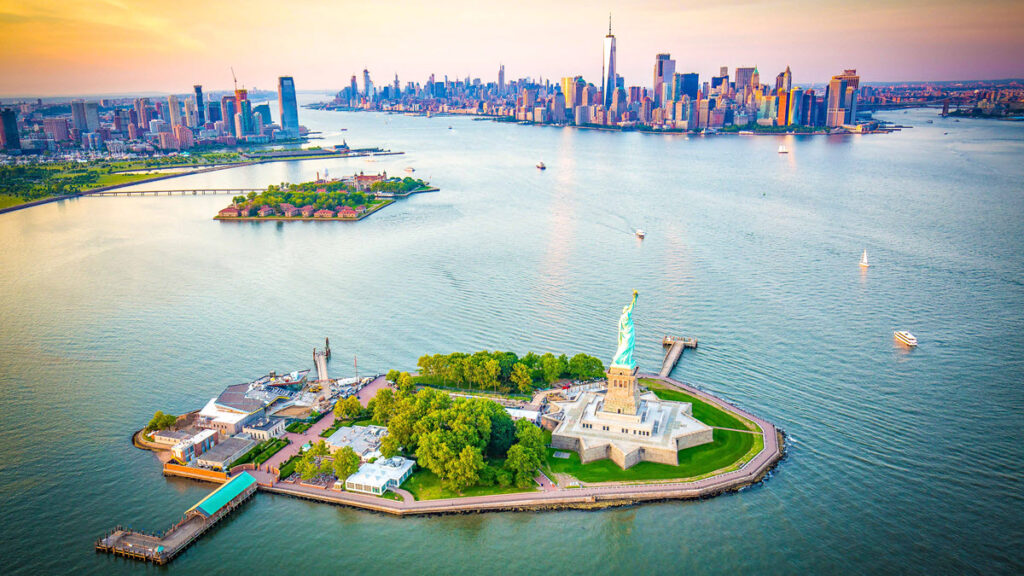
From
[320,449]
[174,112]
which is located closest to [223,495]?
[320,449]

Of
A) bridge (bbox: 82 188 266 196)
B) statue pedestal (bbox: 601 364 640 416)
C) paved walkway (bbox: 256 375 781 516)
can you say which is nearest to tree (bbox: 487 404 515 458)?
paved walkway (bbox: 256 375 781 516)

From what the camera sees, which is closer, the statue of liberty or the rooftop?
the rooftop

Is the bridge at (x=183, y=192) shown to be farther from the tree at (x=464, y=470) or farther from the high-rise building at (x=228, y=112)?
the tree at (x=464, y=470)

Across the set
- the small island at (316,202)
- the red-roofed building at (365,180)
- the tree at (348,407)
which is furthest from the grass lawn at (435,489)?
the red-roofed building at (365,180)

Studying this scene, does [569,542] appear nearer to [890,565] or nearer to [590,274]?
[890,565]

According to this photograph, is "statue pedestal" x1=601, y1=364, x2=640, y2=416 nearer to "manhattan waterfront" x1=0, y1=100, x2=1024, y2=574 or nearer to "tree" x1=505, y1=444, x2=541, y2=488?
"tree" x1=505, y1=444, x2=541, y2=488

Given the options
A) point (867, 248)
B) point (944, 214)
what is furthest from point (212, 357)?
point (944, 214)
